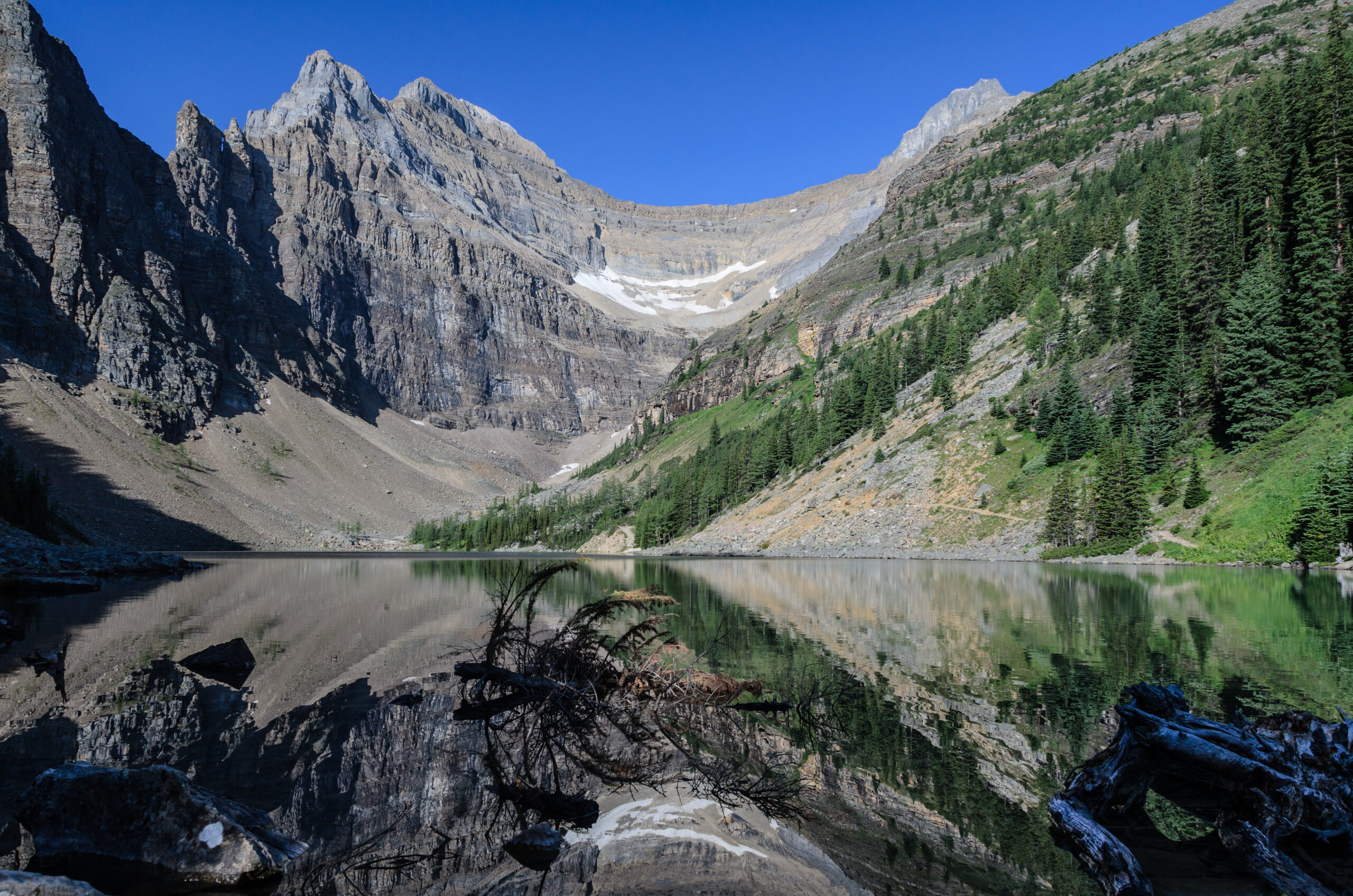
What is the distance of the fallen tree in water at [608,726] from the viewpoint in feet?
24.8

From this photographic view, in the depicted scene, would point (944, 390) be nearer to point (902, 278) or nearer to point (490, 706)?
point (902, 278)

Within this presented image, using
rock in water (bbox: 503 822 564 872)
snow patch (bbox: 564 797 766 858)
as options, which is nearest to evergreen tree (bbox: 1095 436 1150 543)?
snow patch (bbox: 564 797 766 858)

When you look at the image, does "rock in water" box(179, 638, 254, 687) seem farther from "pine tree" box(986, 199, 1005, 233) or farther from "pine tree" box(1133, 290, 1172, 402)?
"pine tree" box(986, 199, 1005, 233)

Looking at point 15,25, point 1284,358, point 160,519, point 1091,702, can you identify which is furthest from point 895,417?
point 15,25

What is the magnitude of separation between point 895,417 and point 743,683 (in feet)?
256

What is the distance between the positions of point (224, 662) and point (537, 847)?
12.4 metres

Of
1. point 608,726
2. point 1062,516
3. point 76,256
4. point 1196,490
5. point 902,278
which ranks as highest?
point 76,256

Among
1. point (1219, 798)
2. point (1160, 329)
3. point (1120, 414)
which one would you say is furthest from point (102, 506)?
point (1160, 329)

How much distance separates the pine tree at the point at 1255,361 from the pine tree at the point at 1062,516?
10.2 m

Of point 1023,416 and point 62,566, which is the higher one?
point 1023,416

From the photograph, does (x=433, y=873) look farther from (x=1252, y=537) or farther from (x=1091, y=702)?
(x=1252, y=537)

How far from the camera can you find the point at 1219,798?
6.52 metres

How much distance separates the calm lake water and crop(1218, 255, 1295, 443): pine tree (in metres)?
11.8

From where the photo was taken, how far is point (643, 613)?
25016 mm
